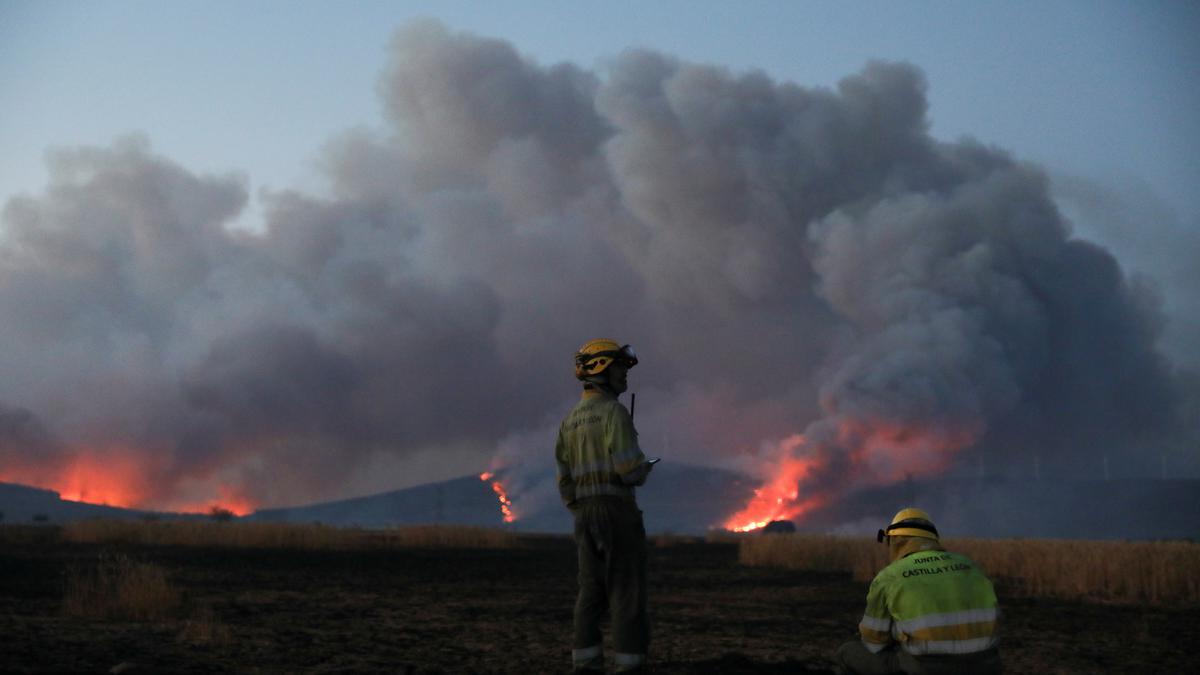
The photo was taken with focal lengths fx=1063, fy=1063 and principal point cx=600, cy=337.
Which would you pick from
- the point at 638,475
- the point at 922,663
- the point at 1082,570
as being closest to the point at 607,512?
the point at 638,475

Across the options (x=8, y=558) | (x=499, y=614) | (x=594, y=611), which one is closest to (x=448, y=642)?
(x=499, y=614)

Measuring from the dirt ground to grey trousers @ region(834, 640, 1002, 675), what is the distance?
6.31 ft

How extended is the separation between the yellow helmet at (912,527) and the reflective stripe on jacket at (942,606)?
22 cm

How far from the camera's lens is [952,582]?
6102 millimetres

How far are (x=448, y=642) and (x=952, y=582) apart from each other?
25.4 feet

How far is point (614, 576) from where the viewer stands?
753 centimetres

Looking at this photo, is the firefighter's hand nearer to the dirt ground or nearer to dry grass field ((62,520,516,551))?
the dirt ground

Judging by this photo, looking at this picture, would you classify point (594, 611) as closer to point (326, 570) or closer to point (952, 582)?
point (952, 582)

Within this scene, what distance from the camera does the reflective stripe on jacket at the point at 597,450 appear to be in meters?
7.49

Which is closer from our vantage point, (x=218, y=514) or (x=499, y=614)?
(x=499, y=614)

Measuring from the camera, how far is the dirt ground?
10.3 m

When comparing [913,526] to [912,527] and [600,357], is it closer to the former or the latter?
[912,527]

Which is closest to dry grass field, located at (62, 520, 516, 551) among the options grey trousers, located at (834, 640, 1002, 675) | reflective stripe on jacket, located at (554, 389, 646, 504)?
reflective stripe on jacket, located at (554, 389, 646, 504)

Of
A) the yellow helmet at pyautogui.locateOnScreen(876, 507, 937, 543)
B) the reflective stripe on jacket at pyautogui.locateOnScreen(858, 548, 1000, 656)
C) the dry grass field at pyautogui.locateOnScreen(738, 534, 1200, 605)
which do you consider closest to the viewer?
the reflective stripe on jacket at pyautogui.locateOnScreen(858, 548, 1000, 656)
